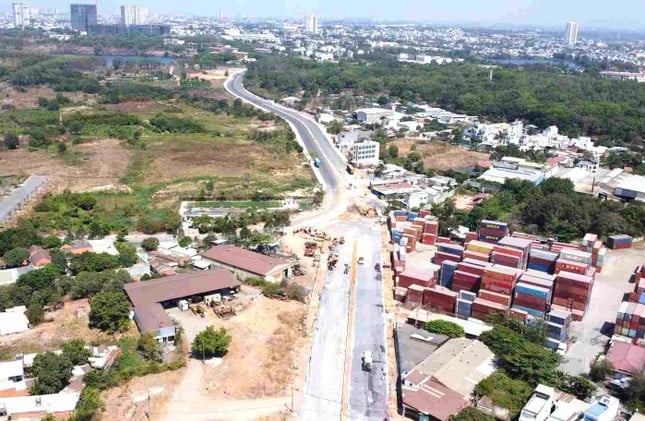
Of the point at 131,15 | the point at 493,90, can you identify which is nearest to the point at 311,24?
the point at 131,15

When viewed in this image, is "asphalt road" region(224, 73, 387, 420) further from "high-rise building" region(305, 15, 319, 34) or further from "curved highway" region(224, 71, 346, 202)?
"high-rise building" region(305, 15, 319, 34)

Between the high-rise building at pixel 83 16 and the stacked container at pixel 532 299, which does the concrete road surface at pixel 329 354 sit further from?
the high-rise building at pixel 83 16

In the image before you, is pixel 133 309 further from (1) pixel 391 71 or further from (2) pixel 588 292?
(1) pixel 391 71

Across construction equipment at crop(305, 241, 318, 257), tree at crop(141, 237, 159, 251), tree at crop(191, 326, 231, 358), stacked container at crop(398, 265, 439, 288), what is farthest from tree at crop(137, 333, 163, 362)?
construction equipment at crop(305, 241, 318, 257)

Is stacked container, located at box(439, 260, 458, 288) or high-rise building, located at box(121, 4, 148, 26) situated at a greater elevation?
high-rise building, located at box(121, 4, 148, 26)

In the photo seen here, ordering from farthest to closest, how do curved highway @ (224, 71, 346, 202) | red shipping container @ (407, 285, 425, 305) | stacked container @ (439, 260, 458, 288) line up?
curved highway @ (224, 71, 346, 202)
stacked container @ (439, 260, 458, 288)
red shipping container @ (407, 285, 425, 305)
